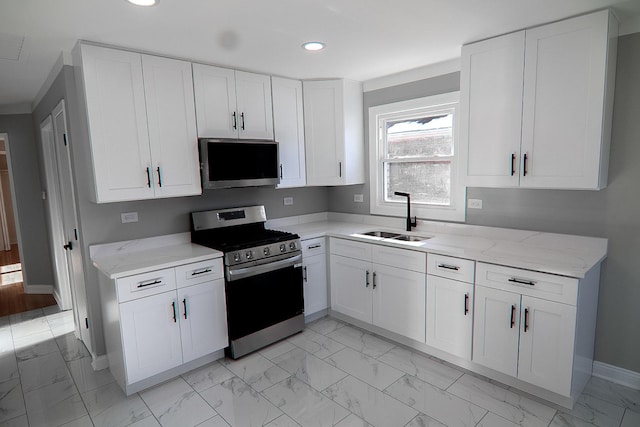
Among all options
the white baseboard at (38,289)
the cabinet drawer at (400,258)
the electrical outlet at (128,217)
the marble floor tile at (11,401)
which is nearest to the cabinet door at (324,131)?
the cabinet drawer at (400,258)

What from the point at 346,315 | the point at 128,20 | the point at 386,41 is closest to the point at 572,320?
the point at 346,315

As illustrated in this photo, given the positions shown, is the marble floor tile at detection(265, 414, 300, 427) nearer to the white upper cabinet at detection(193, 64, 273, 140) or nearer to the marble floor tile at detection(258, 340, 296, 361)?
the marble floor tile at detection(258, 340, 296, 361)

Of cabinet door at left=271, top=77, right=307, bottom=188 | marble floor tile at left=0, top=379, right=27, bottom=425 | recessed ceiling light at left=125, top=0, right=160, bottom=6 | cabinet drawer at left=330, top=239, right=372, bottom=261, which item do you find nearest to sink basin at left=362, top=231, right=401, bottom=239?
cabinet drawer at left=330, top=239, right=372, bottom=261

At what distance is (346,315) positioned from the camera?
3506 mm

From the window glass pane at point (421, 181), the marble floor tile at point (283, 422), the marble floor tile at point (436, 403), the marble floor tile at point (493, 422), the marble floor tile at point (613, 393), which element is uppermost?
the window glass pane at point (421, 181)

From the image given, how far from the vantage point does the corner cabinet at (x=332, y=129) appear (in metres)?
3.63

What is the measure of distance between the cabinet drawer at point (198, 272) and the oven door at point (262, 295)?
0.30ft

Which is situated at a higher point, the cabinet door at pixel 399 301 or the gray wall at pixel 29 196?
the gray wall at pixel 29 196

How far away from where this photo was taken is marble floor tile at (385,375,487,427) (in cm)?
216

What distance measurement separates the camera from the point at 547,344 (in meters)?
2.19

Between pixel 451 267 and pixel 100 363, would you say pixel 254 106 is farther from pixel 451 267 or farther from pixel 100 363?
pixel 100 363

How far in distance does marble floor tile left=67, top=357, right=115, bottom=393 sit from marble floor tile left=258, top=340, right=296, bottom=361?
3.74ft

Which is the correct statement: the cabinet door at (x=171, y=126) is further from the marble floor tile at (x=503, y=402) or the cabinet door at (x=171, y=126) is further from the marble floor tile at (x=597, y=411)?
the marble floor tile at (x=597, y=411)

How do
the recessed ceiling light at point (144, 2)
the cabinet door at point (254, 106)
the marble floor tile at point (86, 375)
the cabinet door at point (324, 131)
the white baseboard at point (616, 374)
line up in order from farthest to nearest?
the cabinet door at point (324, 131), the cabinet door at point (254, 106), the marble floor tile at point (86, 375), the white baseboard at point (616, 374), the recessed ceiling light at point (144, 2)
